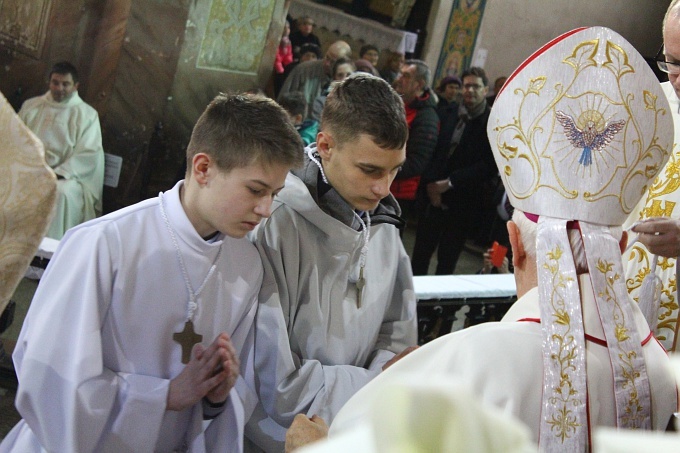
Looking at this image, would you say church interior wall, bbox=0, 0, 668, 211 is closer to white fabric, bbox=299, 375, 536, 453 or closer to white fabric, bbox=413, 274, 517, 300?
white fabric, bbox=413, 274, 517, 300

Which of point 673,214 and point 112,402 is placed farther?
point 673,214

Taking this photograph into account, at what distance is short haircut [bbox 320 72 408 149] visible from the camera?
2.24m

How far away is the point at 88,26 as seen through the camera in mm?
6406

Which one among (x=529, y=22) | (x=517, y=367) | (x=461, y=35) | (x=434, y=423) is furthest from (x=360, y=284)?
(x=529, y=22)

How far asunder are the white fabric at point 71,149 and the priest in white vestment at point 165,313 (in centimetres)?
453

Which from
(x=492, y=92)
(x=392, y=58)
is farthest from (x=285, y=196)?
(x=492, y=92)

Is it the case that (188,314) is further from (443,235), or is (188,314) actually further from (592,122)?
(443,235)

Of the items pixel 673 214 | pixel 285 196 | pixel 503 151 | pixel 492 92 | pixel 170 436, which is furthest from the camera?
pixel 492 92

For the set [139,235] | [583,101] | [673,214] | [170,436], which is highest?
[583,101]

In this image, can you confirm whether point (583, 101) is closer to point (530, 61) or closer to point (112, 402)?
point (530, 61)

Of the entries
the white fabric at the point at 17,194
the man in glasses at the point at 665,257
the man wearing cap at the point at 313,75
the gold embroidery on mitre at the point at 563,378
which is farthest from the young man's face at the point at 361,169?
the man wearing cap at the point at 313,75

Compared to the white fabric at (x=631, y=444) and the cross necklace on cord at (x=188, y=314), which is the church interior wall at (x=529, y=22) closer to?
the cross necklace on cord at (x=188, y=314)

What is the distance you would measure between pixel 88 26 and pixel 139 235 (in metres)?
4.92

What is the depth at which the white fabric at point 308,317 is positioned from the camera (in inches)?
84.9
